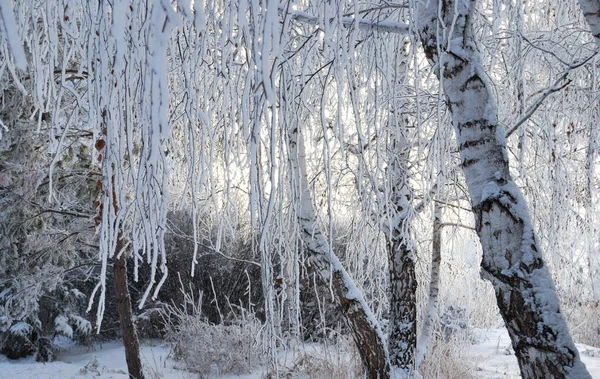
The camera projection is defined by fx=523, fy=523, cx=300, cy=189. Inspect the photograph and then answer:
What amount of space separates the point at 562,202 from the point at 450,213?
6.92ft

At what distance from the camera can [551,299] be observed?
1604 millimetres

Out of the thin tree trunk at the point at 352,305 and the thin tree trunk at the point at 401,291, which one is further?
the thin tree trunk at the point at 401,291

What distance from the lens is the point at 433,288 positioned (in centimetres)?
467

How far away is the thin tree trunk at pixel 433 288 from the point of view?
14.8 ft

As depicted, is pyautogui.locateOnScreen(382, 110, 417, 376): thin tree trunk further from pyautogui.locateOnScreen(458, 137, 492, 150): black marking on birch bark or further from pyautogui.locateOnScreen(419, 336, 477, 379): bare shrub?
pyautogui.locateOnScreen(458, 137, 492, 150): black marking on birch bark

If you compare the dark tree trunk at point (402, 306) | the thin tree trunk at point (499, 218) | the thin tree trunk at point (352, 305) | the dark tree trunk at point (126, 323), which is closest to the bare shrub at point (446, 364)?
the dark tree trunk at point (402, 306)

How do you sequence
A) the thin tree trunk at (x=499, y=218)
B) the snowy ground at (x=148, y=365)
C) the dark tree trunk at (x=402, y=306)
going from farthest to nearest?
the snowy ground at (x=148, y=365), the dark tree trunk at (x=402, y=306), the thin tree trunk at (x=499, y=218)

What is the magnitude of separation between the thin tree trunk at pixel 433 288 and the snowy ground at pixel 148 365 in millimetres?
1175

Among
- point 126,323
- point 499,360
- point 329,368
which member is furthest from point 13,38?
point 499,360

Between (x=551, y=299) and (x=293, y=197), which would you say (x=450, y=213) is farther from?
(x=293, y=197)

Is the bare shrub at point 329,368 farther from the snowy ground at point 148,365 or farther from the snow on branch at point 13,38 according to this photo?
the snow on branch at point 13,38

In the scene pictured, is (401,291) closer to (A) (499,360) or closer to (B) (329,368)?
(B) (329,368)

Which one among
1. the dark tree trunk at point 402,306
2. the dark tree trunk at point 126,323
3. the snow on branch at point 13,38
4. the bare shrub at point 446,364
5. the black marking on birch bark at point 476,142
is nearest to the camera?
the snow on branch at point 13,38

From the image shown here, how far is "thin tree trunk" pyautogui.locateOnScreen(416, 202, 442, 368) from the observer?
4500 mm
